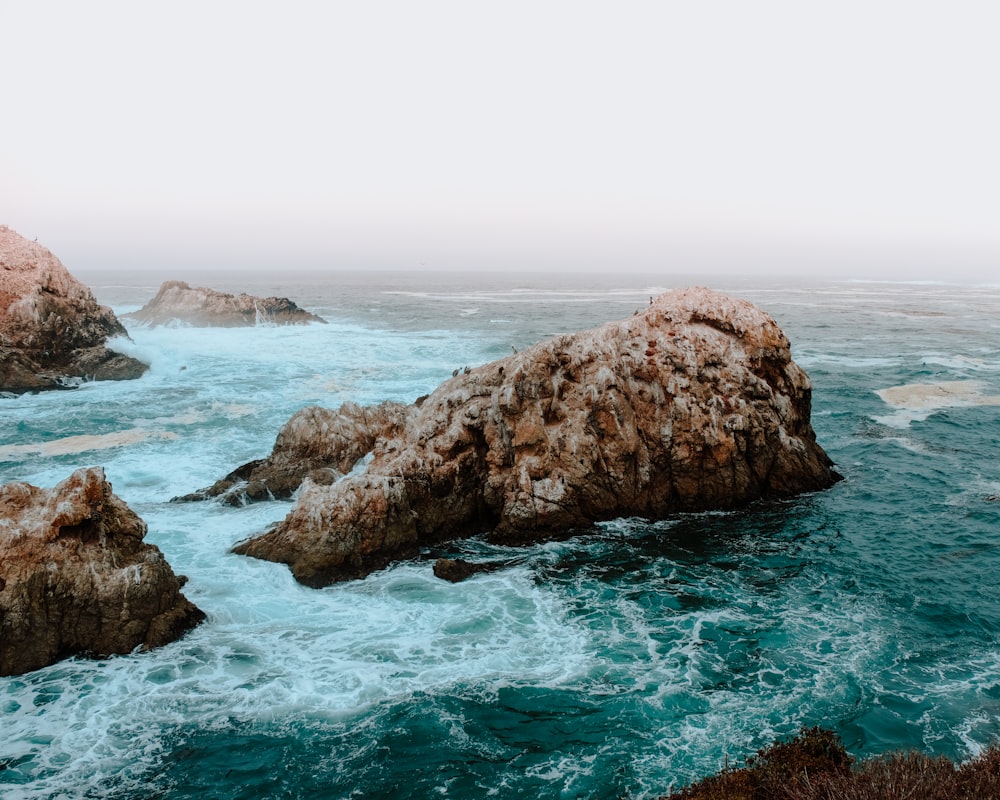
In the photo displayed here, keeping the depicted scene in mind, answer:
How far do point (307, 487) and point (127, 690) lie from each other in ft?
20.6

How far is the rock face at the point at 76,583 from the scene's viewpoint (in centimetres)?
1179

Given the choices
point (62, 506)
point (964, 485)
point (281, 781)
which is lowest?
point (281, 781)

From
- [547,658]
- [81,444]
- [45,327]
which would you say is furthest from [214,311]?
[547,658]

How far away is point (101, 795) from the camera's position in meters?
8.99

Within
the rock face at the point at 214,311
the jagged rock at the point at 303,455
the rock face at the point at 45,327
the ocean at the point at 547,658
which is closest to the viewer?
the ocean at the point at 547,658

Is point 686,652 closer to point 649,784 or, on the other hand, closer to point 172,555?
point 649,784

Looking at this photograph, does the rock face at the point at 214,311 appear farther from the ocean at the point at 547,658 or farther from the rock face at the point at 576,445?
the rock face at the point at 576,445

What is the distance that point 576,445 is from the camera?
1805 centimetres

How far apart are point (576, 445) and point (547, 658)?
22.8 feet

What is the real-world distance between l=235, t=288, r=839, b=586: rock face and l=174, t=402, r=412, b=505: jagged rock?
8 centimetres

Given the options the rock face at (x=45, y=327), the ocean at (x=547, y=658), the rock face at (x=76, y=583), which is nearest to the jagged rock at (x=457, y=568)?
the ocean at (x=547, y=658)

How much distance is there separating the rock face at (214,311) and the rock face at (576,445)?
166ft

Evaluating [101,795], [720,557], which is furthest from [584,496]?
[101,795]

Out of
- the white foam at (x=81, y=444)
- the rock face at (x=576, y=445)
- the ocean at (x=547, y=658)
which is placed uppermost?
the rock face at (x=576, y=445)
